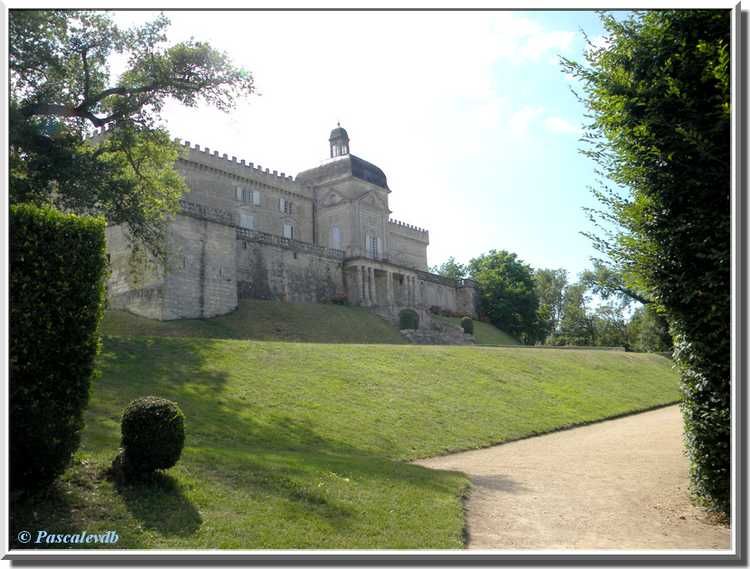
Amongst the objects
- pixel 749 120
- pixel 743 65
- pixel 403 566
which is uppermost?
pixel 743 65

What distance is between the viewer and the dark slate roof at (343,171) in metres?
53.0

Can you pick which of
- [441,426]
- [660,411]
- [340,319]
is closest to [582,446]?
[441,426]

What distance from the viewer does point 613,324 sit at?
68938mm

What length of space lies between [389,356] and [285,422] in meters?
9.05

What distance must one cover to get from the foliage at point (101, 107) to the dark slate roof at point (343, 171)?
3127 cm

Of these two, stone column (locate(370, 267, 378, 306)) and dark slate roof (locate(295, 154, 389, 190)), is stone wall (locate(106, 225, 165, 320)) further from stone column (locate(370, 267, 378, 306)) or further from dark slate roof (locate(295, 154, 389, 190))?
dark slate roof (locate(295, 154, 389, 190))

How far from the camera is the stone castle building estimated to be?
3011 cm

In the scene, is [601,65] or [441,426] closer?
[601,65]

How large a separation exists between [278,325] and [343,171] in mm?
23506

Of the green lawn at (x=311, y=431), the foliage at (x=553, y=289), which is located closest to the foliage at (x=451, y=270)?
the foliage at (x=553, y=289)

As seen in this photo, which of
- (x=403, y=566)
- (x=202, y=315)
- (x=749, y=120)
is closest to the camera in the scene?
(x=403, y=566)

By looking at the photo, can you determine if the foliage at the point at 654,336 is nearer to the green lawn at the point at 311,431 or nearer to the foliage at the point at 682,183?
the green lawn at the point at 311,431

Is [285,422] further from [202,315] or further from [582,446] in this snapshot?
[202,315]

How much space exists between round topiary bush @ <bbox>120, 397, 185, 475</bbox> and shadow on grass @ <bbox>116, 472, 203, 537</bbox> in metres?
0.19
